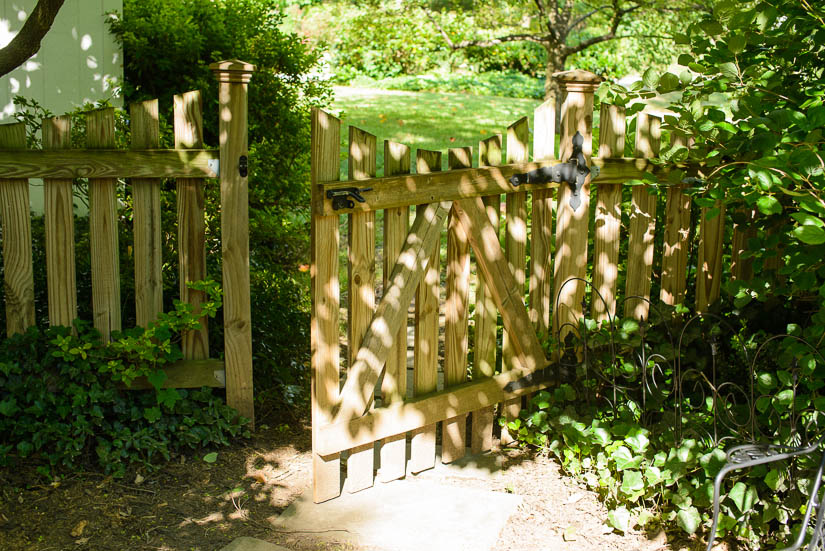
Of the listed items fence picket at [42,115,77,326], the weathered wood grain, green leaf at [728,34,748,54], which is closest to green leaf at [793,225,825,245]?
green leaf at [728,34,748,54]

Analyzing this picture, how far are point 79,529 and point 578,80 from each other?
10.1 ft

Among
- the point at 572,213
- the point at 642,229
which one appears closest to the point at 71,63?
the point at 572,213

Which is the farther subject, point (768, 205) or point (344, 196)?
point (344, 196)

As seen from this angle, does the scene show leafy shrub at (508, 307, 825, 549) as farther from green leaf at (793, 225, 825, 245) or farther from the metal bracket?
the metal bracket

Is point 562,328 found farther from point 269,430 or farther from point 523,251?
point 269,430

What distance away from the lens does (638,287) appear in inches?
177

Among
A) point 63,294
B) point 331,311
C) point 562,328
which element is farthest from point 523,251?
point 63,294

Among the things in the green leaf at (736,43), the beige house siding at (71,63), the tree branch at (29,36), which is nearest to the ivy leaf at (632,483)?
Result: the green leaf at (736,43)

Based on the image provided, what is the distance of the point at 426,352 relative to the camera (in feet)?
12.8

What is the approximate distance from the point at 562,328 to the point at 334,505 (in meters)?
1.52

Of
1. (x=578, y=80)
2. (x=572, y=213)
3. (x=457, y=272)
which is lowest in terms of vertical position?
(x=457, y=272)

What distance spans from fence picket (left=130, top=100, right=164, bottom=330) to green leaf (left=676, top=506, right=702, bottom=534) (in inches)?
100

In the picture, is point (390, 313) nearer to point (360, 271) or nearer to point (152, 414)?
point (360, 271)

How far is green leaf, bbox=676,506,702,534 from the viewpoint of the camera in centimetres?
315
